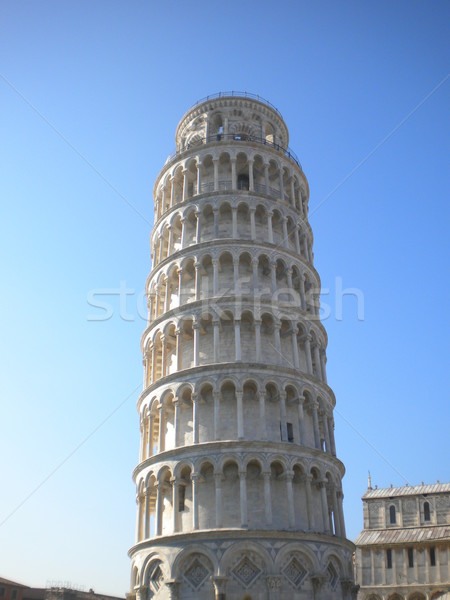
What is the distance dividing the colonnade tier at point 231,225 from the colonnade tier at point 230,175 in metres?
0.86

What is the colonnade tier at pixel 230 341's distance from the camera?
31.5 metres

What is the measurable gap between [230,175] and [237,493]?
1943 centimetres

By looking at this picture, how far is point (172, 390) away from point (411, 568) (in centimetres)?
4193

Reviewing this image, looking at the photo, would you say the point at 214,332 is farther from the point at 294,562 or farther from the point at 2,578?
the point at 2,578

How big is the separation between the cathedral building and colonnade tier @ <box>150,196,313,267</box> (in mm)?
38155

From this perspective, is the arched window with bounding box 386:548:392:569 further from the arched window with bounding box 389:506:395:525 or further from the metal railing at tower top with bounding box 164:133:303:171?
the metal railing at tower top with bounding box 164:133:303:171

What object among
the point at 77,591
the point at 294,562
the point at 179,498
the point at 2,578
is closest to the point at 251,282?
the point at 179,498

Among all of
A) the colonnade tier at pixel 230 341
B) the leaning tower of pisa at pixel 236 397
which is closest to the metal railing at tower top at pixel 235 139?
the leaning tower of pisa at pixel 236 397

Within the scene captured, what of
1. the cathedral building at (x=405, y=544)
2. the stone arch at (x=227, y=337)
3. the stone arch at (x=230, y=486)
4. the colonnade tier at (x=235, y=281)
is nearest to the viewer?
the stone arch at (x=230, y=486)

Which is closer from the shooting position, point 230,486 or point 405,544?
point 230,486

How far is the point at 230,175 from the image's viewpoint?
3791cm

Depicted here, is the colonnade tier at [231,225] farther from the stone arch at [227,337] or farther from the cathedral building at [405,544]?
the cathedral building at [405,544]

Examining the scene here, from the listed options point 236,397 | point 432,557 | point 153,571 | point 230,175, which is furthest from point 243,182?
point 432,557

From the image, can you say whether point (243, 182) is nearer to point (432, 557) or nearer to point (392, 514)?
point (432, 557)
